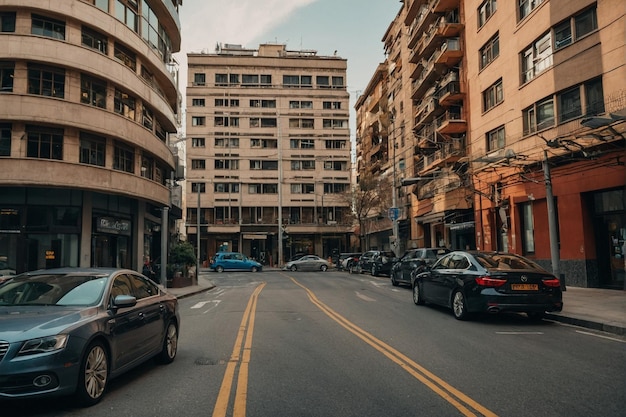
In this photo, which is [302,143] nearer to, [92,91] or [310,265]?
[310,265]

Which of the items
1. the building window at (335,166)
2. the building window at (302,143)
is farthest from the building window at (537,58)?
the building window at (302,143)

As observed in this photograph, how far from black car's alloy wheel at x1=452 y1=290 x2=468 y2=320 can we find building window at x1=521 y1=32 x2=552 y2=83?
43.7 ft

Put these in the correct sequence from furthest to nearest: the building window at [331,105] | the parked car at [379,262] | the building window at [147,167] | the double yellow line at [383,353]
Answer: the building window at [331,105] → the parked car at [379,262] → the building window at [147,167] → the double yellow line at [383,353]

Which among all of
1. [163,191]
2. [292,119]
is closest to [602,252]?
[163,191]

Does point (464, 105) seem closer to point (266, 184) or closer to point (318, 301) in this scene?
point (318, 301)

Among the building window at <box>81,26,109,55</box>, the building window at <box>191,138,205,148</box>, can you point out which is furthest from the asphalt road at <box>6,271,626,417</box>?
the building window at <box>191,138,205,148</box>

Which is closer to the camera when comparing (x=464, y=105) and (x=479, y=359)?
(x=479, y=359)

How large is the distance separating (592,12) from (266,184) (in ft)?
148

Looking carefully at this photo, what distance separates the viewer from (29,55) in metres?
21.2

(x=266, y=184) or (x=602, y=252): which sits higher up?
(x=266, y=184)

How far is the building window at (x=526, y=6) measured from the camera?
22.3 metres

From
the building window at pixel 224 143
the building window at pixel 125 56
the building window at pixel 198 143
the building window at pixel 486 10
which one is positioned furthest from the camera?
the building window at pixel 224 143

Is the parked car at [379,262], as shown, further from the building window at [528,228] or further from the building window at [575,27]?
the building window at [575,27]

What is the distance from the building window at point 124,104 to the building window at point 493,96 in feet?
61.7
